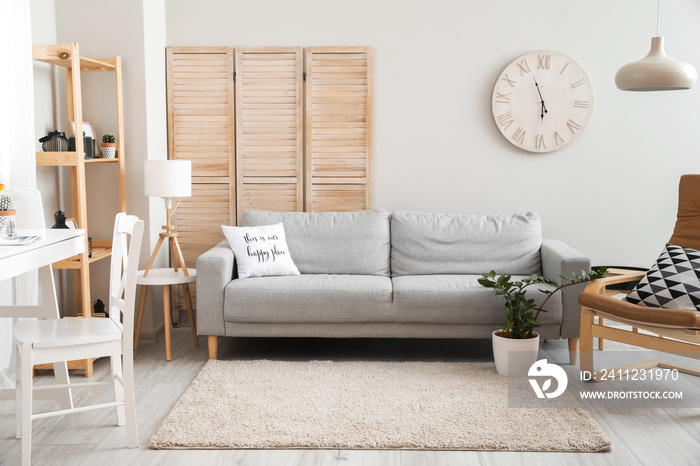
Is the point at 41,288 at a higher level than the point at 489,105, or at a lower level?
lower

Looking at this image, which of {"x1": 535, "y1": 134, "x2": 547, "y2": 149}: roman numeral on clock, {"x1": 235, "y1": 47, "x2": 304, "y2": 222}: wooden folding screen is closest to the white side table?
{"x1": 235, "y1": 47, "x2": 304, "y2": 222}: wooden folding screen

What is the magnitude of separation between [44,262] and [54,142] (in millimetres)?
1249

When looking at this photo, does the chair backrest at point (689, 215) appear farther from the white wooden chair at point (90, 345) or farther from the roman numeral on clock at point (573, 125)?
the white wooden chair at point (90, 345)

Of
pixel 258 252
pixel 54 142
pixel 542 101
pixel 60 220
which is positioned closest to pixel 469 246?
pixel 542 101

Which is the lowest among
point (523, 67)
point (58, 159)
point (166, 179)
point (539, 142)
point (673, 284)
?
point (673, 284)

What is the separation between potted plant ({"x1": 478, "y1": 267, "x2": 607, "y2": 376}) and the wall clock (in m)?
1.25

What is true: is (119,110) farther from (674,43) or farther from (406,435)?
(674,43)

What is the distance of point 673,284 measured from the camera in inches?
132

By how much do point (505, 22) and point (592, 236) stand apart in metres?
1.58

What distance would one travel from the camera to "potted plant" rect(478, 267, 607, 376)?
3438mm

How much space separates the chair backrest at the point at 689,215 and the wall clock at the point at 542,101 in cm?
87

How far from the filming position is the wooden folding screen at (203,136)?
4.46m

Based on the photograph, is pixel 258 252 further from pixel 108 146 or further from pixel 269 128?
pixel 108 146

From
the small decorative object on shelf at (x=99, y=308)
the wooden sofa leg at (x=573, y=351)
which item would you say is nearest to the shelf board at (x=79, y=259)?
the small decorative object on shelf at (x=99, y=308)
